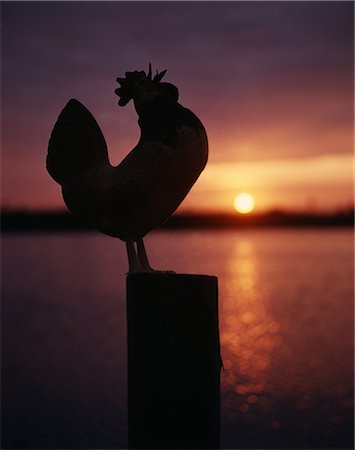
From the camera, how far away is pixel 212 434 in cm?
324

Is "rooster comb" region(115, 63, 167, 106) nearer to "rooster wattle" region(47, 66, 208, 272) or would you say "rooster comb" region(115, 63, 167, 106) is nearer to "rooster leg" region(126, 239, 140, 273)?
"rooster wattle" region(47, 66, 208, 272)

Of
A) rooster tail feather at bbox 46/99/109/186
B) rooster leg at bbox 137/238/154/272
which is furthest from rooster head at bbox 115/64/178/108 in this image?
rooster leg at bbox 137/238/154/272

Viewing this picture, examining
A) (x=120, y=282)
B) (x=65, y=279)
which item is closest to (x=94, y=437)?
(x=120, y=282)

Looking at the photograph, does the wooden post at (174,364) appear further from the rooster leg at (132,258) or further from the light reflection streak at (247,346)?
the light reflection streak at (247,346)

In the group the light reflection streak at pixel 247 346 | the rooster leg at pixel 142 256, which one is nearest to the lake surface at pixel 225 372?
the light reflection streak at pixel 247 346

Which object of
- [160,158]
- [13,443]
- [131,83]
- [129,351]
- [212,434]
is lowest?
[13,443]

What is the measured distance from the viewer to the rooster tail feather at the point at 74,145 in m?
4.16

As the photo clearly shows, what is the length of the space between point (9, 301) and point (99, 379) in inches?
663

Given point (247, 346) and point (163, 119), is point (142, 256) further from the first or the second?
point (247, 346)

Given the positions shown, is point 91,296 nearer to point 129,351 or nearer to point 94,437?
point 94,437

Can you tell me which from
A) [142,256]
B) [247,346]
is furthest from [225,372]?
[142,256]

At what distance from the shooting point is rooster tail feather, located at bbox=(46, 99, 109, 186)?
4164 mm

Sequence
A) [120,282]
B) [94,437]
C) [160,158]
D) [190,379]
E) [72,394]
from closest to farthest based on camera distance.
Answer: [190,379], [160,158], [94,437], [72,394], [120,282]

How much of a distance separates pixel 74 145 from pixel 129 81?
0.58 m
